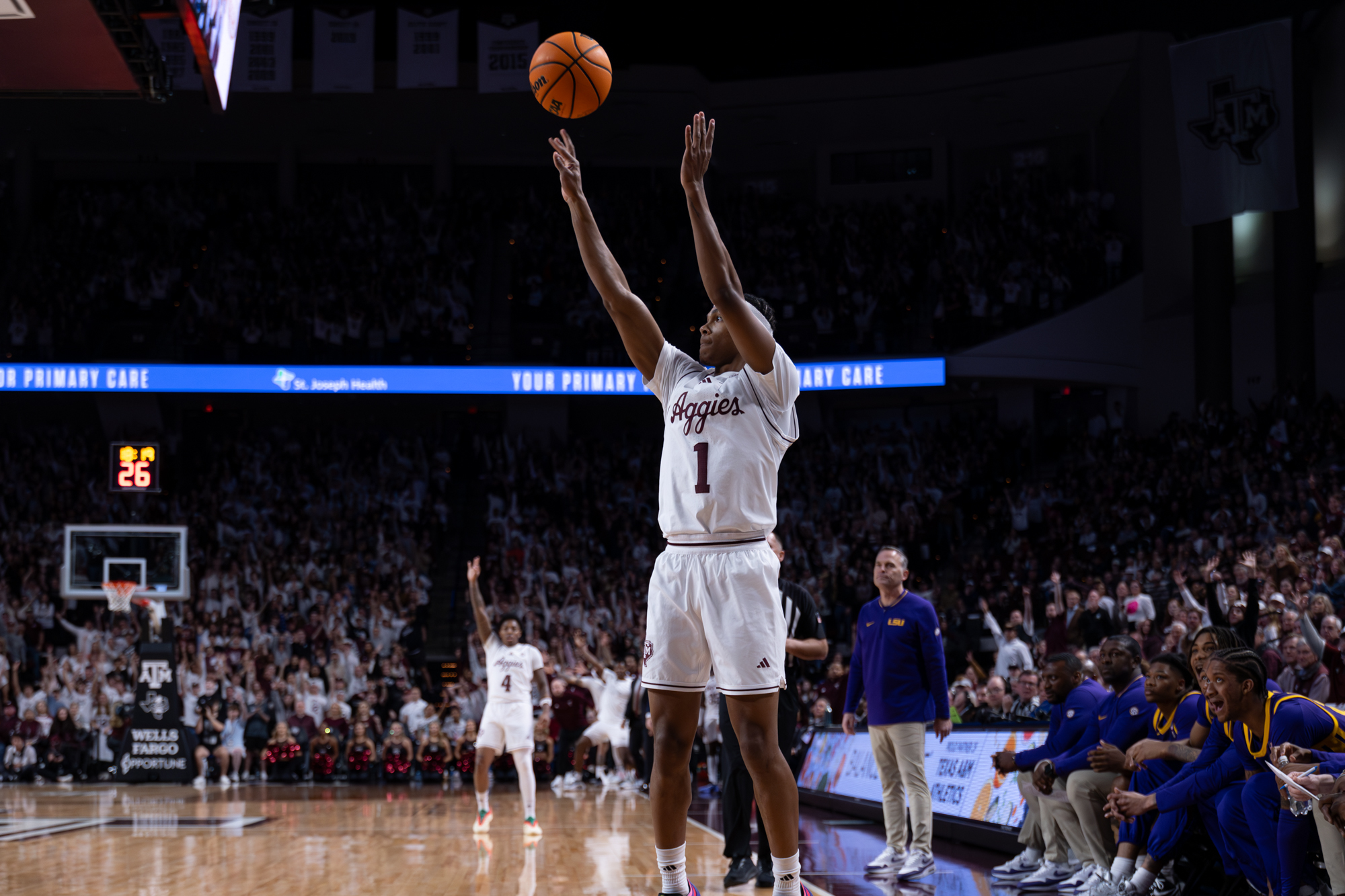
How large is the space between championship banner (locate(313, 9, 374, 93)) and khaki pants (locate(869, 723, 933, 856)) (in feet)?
60.9

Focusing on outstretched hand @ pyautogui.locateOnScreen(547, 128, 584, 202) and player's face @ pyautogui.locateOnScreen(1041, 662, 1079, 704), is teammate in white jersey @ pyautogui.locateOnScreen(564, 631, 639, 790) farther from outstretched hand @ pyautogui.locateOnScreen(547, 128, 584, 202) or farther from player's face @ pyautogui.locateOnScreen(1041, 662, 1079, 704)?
outstretched hand @ pyautogui.locateOnScreen(547, 128, 584, 202)

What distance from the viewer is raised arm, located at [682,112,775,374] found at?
408 centimetres

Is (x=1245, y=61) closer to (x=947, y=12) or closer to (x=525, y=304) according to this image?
(x=947, y=12)

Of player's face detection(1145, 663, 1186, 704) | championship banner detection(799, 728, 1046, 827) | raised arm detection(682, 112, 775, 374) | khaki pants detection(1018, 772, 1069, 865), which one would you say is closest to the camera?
raised arm detection(682, 112, 775, 374)

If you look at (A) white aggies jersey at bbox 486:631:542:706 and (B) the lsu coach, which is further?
(A) white aggies jersey at bbox 486:631:542:706

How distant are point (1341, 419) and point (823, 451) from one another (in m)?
9.63

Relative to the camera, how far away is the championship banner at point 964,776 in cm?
830

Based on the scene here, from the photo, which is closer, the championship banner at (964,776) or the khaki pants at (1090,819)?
the khaki pants at (1090,819)

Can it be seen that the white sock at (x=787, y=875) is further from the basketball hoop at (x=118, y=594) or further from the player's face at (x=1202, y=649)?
the basketball hoop at (x=118, y=594)

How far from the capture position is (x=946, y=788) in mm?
9477

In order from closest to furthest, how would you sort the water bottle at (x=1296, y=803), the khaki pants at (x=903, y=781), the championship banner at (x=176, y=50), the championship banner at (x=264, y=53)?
the water bottle at (x=1296, y=803) → the khaki pants at (x=903, y=781) → the championship banner at (x=176, y=50) → the championship banner at (x=264, y=53)

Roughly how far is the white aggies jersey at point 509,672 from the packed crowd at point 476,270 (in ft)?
44.3

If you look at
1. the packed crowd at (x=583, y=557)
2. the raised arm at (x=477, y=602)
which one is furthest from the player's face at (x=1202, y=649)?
the packed crowd at (x=583, y=557)

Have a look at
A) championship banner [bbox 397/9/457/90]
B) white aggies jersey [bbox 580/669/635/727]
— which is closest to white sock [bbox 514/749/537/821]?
white aggies jersey [bbox 580/669/635/727]
